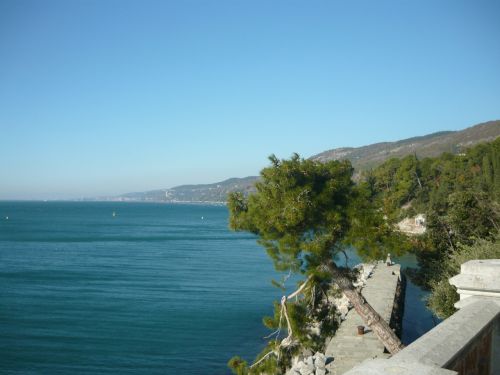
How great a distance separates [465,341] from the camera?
9.16ft

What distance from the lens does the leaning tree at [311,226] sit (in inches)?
316

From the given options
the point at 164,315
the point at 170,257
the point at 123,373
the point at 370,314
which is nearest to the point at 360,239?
the point at 370,314

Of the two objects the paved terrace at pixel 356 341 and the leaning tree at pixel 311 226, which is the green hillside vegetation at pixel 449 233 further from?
the paved terrace at pixel 356 341

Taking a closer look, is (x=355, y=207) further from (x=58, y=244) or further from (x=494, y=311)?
(x=58, y=244)

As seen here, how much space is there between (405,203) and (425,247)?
49.2m

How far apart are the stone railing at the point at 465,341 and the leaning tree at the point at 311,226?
13.3 ft

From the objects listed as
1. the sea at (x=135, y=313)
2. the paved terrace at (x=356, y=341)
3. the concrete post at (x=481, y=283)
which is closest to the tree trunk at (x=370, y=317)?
the sea at (x=135, y=313)

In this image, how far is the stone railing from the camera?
7.25ft

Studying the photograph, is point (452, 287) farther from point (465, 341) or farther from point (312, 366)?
point (465, 341)

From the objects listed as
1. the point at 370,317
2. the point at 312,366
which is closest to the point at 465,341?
the point at 370,317

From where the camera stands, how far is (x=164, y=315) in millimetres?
23672

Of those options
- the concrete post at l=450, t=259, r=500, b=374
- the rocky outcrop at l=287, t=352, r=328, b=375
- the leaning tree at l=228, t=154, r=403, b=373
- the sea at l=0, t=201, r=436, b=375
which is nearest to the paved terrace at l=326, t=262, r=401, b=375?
the rocky outcrop at l=287, t=352, r=328, b=375

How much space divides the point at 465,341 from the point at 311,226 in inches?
217

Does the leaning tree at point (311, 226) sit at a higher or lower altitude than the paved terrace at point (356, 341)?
higher
